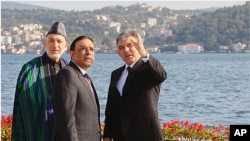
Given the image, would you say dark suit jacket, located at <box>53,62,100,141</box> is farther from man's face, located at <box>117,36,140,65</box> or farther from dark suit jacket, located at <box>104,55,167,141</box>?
man's face, located at <box>117,36,140,65</box>

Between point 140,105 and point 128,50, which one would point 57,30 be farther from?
point 140,105

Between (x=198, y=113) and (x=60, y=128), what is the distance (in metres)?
25.1

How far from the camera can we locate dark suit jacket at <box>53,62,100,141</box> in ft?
14.6

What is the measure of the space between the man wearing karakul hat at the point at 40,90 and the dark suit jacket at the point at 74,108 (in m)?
0.35

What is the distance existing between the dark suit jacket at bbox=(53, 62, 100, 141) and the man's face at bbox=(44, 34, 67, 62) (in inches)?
12.6

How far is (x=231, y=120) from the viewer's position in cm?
2747

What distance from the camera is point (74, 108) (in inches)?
178

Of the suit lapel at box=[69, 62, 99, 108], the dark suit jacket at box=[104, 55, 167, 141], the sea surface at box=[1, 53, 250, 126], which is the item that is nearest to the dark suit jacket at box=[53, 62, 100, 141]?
the suit lapel at box=[69, 62, 99, 108]

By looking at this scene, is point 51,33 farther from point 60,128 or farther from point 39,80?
point 60,128

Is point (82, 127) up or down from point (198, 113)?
up

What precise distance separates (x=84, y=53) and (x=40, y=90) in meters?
0.59

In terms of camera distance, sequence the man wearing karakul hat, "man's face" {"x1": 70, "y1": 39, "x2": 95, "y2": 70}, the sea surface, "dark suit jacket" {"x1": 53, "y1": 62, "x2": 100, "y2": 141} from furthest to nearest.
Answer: the sea surface → the man wearing karakul hat → "man's face" {"x1": 70, "y1": 39, "x2": 95, "y2": 70} → "dark suit jacket" {"x1": 53, "y1": 62, "x2": 100, "y2": 141}

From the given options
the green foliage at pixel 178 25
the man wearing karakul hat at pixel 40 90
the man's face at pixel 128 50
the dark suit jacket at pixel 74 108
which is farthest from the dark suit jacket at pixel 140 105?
the green foliage at pixel 178 25

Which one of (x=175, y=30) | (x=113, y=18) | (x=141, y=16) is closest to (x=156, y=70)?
(x=175, y=30)
